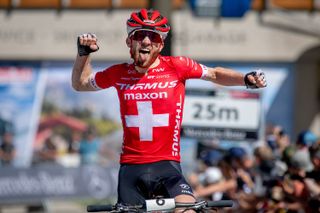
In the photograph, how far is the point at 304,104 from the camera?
24594 mm

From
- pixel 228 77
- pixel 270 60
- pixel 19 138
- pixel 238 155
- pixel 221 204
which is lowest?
pixel 19 138

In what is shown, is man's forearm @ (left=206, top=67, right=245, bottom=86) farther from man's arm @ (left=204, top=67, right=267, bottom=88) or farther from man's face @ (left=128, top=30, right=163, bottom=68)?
man's face @ (left=128, top=30, right=163, bottom=68)

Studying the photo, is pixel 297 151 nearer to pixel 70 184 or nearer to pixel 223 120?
pixel 223 120

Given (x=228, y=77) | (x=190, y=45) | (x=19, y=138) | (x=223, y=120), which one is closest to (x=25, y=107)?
(x=19, y=138)

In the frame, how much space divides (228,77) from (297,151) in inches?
121

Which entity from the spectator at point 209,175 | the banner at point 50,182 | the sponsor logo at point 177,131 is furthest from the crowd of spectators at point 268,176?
the banner at point 50,182

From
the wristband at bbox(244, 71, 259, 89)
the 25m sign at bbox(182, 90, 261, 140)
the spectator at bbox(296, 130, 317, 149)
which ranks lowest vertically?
the 25m sign at bbox(182, 90, 261, 140)

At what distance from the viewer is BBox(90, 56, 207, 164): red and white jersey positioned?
769 centimetres

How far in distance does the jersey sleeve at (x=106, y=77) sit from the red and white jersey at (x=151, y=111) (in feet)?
0.13

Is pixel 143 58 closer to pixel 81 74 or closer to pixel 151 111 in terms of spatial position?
pixel 151 111

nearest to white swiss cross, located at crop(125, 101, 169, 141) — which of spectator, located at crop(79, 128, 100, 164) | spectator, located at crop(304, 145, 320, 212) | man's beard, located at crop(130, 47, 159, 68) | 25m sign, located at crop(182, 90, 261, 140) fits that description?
man's beard, located at crop(130, 47, 159, 68)

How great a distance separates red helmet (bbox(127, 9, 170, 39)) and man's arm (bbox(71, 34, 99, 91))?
1.03 feet

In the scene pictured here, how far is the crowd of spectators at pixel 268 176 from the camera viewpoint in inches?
412

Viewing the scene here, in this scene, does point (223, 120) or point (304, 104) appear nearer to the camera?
point (223, 120)
